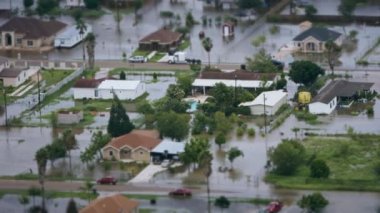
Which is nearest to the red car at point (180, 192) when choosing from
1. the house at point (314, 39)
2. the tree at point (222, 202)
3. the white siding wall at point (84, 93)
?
the tree at point (222, 202)

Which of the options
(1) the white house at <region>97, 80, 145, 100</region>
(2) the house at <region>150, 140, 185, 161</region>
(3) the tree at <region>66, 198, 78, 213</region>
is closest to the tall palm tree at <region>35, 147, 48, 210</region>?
(3) the tree at <region>66, 198, 78, 213</region>

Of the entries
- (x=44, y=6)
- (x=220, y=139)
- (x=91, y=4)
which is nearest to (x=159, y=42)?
(x=91, y=4)

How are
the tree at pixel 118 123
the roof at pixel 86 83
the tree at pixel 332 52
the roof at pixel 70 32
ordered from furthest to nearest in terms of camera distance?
1. the roof at pixel 70 32
2. the tree at pixel 332 52
3. the roof at pixel 86 83
4. the tree at pixel 118 123

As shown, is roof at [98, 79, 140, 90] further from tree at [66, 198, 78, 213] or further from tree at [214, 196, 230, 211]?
tree at [66, 198, 78, 213]

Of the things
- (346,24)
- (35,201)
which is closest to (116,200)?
Answer: (35,201)

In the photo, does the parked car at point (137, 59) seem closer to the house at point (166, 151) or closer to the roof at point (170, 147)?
the roof at point (170, 147)

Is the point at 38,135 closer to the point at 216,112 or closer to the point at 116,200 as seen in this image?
the point at 216,112
